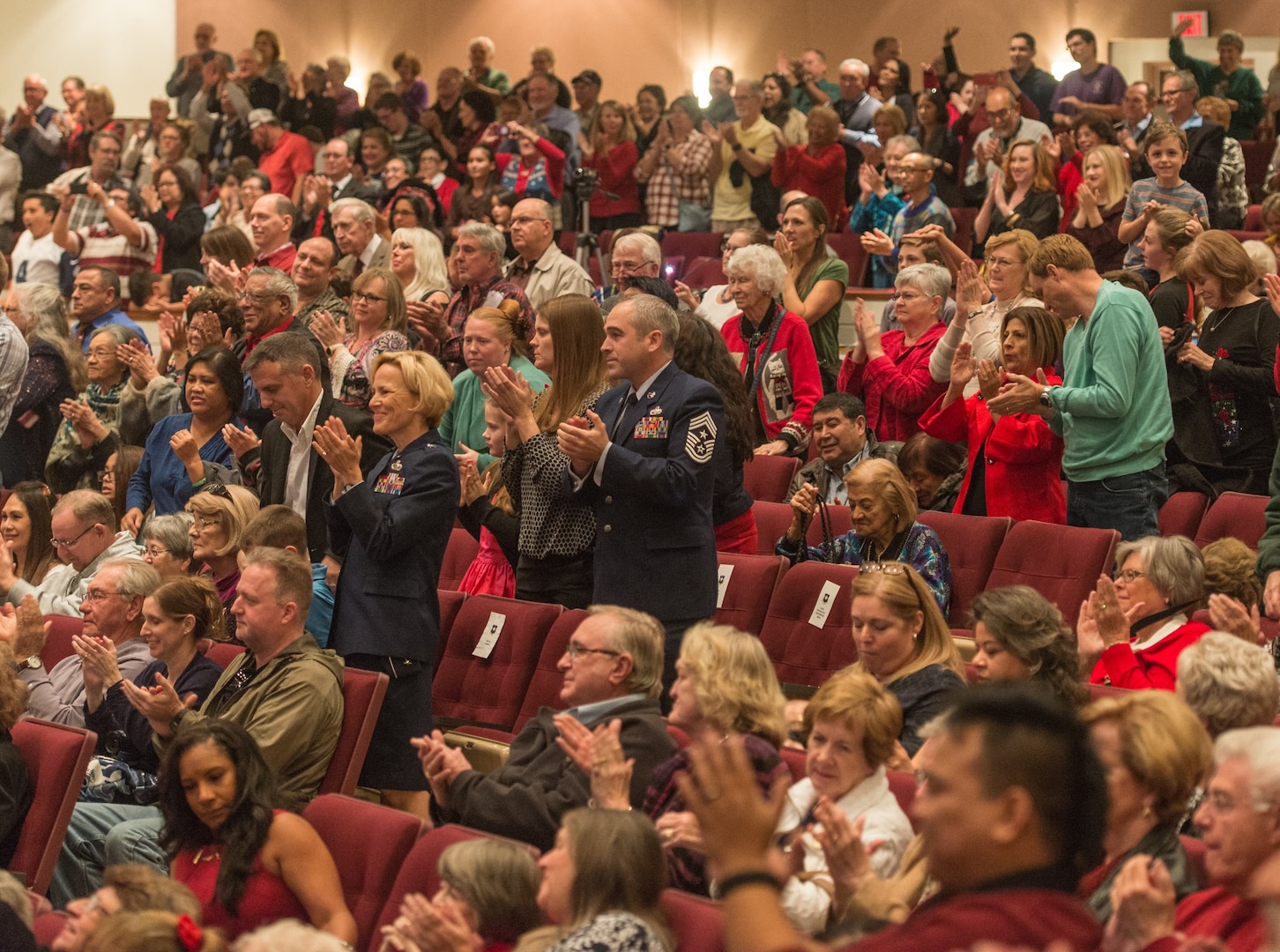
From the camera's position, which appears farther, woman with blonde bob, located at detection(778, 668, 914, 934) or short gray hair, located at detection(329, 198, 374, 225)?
short gray hair, located at detection(329, 198, 374, 225)

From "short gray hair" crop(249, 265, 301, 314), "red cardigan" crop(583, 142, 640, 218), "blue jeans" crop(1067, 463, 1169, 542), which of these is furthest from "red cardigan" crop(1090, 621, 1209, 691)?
"red cardigan" crop(583, 142, 640, 218)

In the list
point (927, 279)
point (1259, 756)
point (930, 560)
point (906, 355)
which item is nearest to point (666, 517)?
point (930, 560)

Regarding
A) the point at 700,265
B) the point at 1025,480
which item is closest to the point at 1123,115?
the point at 700,265

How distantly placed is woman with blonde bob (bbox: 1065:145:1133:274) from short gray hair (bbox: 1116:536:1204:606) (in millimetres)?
3244

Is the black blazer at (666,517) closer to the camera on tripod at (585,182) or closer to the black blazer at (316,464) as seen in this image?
the black blazer at (316,464)

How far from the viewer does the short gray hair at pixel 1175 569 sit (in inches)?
145

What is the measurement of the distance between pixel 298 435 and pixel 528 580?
81 cm

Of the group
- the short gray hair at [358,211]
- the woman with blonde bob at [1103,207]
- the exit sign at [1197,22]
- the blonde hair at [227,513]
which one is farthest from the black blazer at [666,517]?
the exit sign at [1197,22]

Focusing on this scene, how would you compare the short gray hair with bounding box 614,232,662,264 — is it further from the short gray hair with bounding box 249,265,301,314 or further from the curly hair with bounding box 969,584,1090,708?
the curly hair with bounding box 969,584,1090,708

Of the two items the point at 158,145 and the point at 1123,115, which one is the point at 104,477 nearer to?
the point at 158,145

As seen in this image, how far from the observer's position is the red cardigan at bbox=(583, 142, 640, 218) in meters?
9.98

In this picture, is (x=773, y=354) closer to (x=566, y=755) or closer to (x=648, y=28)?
(x=566, y=755)

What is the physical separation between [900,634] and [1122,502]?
140 cm

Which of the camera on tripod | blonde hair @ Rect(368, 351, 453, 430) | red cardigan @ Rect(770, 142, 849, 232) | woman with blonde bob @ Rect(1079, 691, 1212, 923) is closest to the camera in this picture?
woman with blonde bob @ Rect(1079, 691, 1212, 923)
